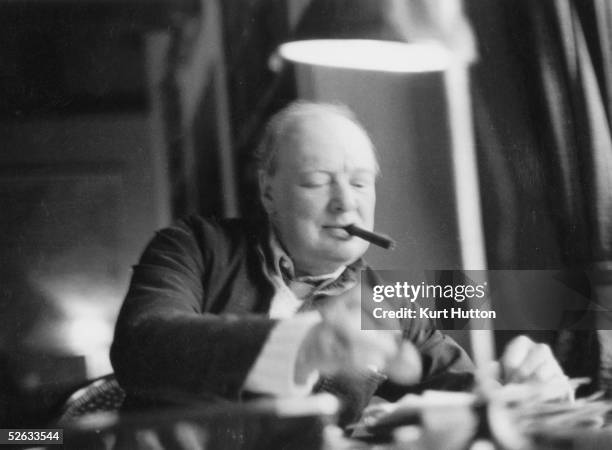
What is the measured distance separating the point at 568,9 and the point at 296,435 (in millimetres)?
606

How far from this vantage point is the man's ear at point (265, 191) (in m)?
0.94

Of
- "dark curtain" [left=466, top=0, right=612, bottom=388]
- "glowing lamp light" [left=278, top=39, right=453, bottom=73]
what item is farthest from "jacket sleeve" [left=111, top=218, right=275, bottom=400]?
"dark curtain" [left=466, top=0, right=612, bottom=388]

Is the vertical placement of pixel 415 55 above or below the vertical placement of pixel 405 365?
above

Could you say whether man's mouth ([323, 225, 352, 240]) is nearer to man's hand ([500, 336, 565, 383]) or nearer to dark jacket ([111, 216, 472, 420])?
dark jacket ([111, 216, 472, 420])

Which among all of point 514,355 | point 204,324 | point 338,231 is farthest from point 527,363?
point 204,324

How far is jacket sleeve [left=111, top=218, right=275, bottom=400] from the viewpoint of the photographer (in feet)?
2.75

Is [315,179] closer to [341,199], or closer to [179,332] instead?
[341,199]

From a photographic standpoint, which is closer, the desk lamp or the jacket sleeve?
the jacket sleeve

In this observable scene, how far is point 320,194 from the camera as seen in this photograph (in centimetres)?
93

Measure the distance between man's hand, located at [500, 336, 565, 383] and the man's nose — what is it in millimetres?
257

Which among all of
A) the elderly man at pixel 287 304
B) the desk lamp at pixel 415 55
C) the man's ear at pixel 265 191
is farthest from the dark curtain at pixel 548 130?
the man's ear at pixel 265 191

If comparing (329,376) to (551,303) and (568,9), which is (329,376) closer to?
(551,303)

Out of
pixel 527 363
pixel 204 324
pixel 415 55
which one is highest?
pixel 415 55

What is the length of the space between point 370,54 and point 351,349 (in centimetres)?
35
